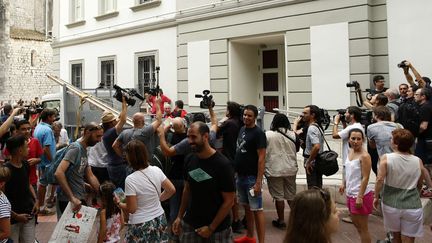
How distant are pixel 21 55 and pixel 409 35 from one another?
36.8 metres

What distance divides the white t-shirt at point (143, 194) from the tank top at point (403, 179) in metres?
2.74

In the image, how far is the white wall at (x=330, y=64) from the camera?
1212cm

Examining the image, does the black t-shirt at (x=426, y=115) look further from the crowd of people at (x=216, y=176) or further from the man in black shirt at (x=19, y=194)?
the man in black shirt at (x=19, y=194)

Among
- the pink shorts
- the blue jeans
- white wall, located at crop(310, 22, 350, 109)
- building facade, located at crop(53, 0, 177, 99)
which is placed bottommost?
the pink shorts

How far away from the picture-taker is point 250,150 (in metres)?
6.07

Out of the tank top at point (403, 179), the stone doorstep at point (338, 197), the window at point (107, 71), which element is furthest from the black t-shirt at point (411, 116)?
the window at point (107, 71)

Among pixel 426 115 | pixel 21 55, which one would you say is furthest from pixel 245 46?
pixel 21 55

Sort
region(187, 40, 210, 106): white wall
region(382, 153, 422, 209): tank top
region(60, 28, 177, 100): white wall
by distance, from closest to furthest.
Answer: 1. region(382, 153, 422, 209): tank top
2. region(187, 40, 210, 106): white wall
3. region(60, 28, 177, 100): white wall

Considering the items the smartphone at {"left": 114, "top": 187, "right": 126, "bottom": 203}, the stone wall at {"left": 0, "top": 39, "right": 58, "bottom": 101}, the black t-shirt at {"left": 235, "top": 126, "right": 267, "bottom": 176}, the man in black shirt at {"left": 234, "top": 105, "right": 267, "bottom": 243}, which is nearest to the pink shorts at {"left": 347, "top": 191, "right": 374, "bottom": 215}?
the man in black shirt at {"left": 234, "top": 105, "right": 267, "bottom": 243}

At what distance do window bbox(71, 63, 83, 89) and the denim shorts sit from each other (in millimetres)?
17006

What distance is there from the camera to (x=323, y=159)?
22.7 feet

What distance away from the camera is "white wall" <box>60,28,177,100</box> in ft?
55.5

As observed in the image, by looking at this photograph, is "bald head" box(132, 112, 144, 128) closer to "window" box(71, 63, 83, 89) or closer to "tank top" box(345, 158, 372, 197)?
"tank top" box(345, 158, 372, 197)

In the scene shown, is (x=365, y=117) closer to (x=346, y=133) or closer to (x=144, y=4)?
(x=346, y=133)
